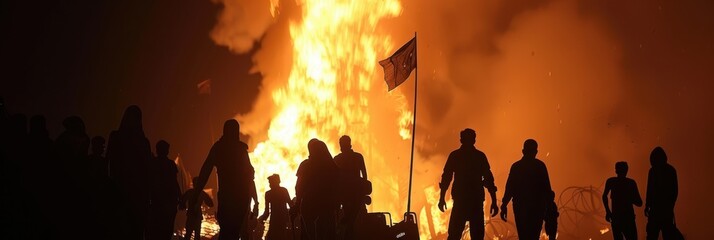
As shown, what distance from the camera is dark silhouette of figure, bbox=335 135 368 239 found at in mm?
11805

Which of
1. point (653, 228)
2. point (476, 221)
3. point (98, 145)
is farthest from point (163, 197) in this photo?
point (653, 228)

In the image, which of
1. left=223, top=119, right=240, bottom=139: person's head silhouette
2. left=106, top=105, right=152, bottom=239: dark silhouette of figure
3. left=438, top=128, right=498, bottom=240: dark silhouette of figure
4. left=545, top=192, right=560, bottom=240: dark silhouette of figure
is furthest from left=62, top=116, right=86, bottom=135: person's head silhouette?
→ left=545, top=192, right=560, bottom=240: dark silhouette of figure

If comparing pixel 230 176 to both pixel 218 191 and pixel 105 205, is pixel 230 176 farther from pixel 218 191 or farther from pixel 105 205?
pixel 105 205

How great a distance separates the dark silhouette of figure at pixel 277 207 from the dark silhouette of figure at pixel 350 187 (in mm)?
1975

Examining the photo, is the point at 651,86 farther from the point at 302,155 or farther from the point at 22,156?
the point at 22,156

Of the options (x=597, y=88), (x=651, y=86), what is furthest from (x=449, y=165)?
(x=597, y=88)

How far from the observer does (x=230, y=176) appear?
10852 mm

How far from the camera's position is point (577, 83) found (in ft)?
122

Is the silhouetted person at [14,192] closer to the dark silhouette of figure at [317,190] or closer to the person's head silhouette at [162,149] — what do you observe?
the dark silhouette of figure at [317,190]

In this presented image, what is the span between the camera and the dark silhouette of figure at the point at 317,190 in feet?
36.9

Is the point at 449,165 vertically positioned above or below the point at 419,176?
below

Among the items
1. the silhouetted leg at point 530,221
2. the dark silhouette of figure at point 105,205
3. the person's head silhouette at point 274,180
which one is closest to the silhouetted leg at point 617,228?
the silhouetted leg at point 530,221

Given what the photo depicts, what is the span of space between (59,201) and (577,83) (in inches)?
1301

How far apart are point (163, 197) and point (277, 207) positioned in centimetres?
Answer: 300
